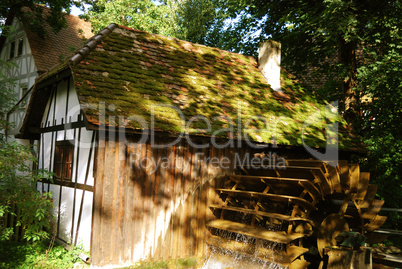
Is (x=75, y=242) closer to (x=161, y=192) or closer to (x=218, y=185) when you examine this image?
(x=161, y=192)

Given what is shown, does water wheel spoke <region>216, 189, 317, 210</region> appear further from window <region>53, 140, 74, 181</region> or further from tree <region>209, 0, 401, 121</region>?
tree <region>209, 0, 401, 121</region>

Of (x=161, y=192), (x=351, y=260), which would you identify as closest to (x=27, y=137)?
(x=161, y=192)

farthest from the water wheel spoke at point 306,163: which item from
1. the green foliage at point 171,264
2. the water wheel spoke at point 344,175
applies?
the green foliage at point 171,264

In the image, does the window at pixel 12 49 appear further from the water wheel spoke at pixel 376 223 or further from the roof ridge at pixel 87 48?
the water wheel spoke at pixel 376 223

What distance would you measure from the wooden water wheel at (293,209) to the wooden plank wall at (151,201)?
0.44 m

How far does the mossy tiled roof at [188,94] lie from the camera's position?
285 inches

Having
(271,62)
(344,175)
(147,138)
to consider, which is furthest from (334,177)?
(271,62)

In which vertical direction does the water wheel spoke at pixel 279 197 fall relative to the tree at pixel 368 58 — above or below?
below

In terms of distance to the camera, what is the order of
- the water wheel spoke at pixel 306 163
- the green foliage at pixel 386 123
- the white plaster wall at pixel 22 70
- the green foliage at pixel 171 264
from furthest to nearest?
the white plaster wall at pixel 22 70 < the green foliage at pixel 386 123 < the water wheel spoke at pixel 306 163 < the green foliage at pixel 171 264

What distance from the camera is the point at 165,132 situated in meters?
7.21

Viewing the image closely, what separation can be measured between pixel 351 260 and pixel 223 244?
2.64 metres

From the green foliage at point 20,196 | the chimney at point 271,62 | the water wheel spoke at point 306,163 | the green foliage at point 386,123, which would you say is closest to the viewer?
the green foliage at point 20,196

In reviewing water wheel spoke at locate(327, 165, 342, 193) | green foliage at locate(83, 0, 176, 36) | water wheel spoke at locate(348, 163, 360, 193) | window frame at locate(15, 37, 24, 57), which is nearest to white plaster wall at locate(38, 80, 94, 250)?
water wheel spoke at locate(327, 165, 342, 193)

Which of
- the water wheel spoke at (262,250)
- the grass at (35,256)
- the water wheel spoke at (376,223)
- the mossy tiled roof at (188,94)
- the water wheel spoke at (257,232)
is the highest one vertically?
the mossy tiled roof at (188,94)
